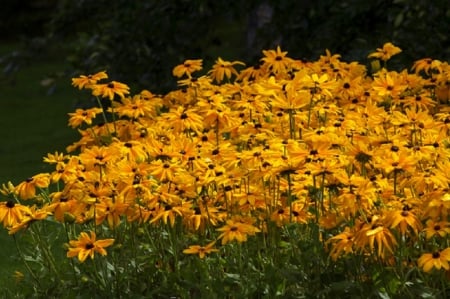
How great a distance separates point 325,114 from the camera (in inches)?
225

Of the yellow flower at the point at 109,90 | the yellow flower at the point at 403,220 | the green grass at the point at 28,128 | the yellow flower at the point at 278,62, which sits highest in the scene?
the yellow flower at the point at 109,90

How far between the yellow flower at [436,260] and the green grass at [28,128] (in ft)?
9.36

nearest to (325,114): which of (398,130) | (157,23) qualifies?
(398,130)

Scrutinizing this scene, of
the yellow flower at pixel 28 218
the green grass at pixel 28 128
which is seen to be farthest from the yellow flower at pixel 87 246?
the green grass at pixel 28 128

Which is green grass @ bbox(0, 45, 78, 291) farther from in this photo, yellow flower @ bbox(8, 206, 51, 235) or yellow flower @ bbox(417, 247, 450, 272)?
yellow flower @ bbox(417, 247, 450, 272)

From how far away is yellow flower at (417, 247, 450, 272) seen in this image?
13.6 feet

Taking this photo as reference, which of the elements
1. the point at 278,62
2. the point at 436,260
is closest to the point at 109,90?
the point at 278,62

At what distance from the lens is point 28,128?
47.0 ft

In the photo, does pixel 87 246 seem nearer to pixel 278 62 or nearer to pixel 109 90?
pixel 109 90

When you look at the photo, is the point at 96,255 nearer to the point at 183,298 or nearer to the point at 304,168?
the point at 183,298

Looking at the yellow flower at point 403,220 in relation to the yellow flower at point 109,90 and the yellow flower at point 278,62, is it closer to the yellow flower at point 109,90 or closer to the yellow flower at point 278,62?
the yellow flower at point 109,90

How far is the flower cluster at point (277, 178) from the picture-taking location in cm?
446

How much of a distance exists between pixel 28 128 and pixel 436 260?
10605 millimetres

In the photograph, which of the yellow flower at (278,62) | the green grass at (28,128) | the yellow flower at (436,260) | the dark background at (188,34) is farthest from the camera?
the green grass at (28,128)
